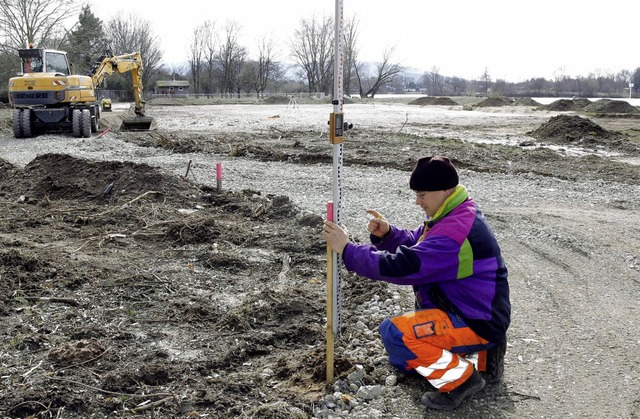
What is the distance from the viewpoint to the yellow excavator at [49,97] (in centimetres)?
1962

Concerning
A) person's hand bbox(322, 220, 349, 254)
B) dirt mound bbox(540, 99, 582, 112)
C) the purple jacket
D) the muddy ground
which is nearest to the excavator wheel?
the muddy ground

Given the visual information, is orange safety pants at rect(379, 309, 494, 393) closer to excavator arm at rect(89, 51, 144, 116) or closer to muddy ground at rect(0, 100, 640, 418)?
muddy ground at rect(0, 100, 640, 418)

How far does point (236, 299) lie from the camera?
18.5 feet

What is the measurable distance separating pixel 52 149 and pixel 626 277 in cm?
1548

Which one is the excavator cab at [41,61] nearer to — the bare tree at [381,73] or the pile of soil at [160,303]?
the pile of soil at [160,303]

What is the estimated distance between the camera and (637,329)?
485 cm

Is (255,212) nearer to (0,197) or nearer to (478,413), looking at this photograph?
(0,197)

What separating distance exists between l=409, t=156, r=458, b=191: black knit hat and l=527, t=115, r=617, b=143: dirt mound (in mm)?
18028

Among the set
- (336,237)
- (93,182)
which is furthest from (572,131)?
(336,237)

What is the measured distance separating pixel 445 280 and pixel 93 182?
8073 mm

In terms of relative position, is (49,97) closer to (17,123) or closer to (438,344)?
(17,123)

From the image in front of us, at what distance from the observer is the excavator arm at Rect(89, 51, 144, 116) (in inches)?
902

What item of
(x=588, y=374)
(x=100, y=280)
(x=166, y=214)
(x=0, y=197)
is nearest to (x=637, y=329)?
(x=588, y=374)

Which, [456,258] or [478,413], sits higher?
[456,258]
